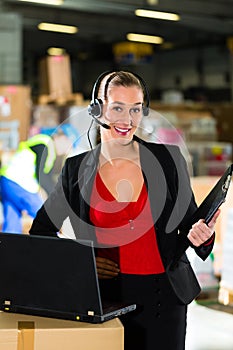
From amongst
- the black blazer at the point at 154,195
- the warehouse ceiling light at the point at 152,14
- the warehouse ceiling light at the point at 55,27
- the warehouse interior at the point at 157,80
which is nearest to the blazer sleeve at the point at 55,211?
the black blazer at the point at 154,195

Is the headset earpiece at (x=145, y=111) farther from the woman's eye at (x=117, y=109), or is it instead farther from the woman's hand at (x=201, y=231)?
the woman's hand at (x=201, y=231)

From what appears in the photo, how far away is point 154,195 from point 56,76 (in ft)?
24.1

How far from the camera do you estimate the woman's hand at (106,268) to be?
1837 mm

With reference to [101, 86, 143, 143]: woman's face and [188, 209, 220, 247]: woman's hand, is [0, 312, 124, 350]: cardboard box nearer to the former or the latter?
[188, 209, 220, 247]: woman's hand

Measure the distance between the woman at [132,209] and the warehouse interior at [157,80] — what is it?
10cm

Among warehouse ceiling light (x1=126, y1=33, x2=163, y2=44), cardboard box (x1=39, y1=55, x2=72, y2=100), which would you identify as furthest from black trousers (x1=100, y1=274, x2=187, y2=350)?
warehouse ceiling light (x1=126, y1=33, x2=163, y2=44)

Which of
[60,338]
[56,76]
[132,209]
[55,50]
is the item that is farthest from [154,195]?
[55,50]

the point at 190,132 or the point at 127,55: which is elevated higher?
the point at 127,55

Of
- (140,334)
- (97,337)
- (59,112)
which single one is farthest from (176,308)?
(59,112)

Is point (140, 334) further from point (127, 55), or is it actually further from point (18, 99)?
point (127, 55)

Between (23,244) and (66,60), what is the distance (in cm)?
743

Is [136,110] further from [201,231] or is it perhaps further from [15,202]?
[15,202]

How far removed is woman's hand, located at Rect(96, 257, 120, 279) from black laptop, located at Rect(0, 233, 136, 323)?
0.33 ft

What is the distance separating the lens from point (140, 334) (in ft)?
6.17
